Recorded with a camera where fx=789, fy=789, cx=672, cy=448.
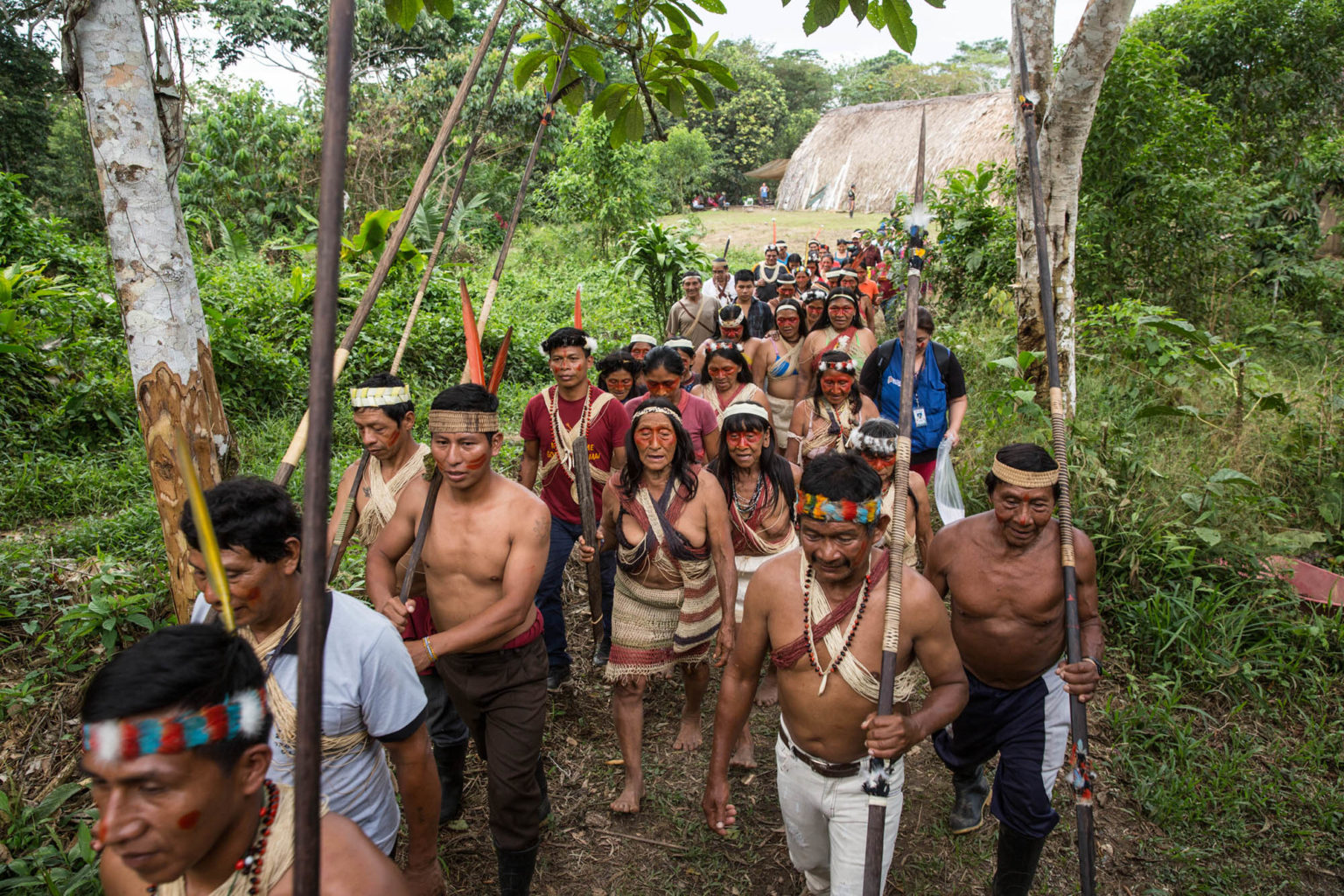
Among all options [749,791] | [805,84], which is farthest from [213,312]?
[805,84]

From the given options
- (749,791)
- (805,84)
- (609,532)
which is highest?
(805,84)

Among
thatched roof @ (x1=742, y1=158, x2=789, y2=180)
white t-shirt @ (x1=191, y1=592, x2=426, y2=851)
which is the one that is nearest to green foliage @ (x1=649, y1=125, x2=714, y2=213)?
thatched roof @ (x1=742, y1=158, x2=789, y2=180)

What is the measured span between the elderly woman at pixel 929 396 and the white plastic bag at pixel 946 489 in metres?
0.10

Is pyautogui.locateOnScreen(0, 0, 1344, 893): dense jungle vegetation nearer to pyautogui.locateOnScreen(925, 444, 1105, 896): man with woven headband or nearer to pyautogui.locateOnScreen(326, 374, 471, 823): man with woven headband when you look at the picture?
pyautogui.locateOnScreen(925, 444, 1105, 896): man with woven headband

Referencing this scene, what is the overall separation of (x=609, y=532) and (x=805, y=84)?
48.7 meters

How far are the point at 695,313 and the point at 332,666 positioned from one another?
22.4ft

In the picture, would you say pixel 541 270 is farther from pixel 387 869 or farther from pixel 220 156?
pixel 387 869

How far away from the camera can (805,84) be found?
46.8 meters

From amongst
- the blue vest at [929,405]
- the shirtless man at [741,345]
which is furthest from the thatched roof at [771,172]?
the blue vest at [929,405]

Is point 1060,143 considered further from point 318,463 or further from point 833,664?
point 318,463

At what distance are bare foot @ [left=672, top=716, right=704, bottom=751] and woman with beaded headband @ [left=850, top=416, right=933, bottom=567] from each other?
4.86ft

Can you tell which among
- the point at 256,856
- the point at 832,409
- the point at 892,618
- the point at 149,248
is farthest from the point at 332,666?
the point at 832,409

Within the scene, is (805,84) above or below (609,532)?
above

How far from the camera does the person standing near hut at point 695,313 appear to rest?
336 inches
